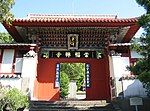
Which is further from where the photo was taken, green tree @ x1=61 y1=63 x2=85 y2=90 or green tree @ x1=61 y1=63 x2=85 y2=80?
green tree @ x1=61 y1=63 x2=85 y2=80

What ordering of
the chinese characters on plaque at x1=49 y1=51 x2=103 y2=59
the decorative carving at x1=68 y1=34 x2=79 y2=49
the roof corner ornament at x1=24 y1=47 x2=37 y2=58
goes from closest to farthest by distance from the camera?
the roof corner ornament at x1=24 y1=47 x2=37 y2=58
the decorative carving at x1=68 y1=34 x2=79 y2=49
the chinese characters on plaque at x1=49 y1=51 x2=103 y2=59

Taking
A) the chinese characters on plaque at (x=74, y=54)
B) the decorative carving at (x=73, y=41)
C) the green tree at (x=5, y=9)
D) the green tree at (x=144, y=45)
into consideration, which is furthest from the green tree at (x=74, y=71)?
Result: the green tree at (x=5, y=9)

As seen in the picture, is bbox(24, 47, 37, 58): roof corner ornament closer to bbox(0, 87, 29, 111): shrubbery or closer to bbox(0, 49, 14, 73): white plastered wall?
bbox(0, 49, 14, 73): white plastered wall

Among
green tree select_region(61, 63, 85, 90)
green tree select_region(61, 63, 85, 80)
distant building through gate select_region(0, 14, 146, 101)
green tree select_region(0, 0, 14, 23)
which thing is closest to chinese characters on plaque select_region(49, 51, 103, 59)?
distant building through gate select_region(0, 14, 146, 101)

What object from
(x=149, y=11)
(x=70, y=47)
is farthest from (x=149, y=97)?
(x=70, y=47)

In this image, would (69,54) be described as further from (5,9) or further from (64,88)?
(64,88)

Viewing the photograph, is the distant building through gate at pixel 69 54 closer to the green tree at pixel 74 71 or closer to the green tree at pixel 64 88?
the green tree at pixel 64 88

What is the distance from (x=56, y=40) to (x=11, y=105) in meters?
6.02

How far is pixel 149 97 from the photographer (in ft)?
37.3

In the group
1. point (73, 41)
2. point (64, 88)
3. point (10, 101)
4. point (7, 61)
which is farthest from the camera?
point (64, 88)

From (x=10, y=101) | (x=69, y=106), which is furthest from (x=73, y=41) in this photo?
(x=10, y=101)

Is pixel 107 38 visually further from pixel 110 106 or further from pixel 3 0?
pixel 3 0

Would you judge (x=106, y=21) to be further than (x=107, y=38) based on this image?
No

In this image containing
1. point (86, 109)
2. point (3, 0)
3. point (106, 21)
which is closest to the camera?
point (3, 0)
